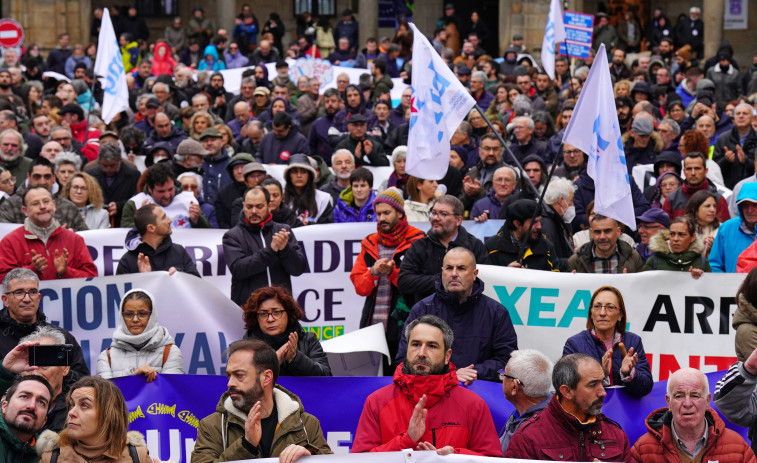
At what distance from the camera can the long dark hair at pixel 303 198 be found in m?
11.1

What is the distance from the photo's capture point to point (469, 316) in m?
7.75

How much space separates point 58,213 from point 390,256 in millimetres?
3136

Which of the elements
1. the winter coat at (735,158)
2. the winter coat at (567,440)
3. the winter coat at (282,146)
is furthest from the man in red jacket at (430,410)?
the winter coat at (282,146)

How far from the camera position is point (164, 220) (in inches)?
365

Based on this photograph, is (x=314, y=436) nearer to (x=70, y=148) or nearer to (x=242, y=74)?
(x=70, y=148)

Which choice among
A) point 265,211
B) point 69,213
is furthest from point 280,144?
point 265,211

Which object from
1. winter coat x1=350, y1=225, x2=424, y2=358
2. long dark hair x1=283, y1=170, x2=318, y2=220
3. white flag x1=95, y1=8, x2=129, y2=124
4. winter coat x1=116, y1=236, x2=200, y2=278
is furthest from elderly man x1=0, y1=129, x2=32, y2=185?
winter coat x1=350, y1=225, x2=424, y2=358

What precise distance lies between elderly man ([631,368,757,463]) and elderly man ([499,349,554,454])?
2.36 ft

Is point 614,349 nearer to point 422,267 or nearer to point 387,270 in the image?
point 422,267

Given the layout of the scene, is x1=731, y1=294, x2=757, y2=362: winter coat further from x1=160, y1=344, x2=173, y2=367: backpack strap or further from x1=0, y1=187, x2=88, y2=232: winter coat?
x1=0, y1=187, x2=88, y2=232: winter coat

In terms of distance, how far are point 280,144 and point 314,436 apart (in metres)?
8.01

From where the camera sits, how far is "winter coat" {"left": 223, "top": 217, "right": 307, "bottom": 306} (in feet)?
29.9

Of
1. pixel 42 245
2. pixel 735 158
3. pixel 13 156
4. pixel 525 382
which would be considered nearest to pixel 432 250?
pixel 525 382

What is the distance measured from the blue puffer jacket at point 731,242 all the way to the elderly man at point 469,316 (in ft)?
7.37
